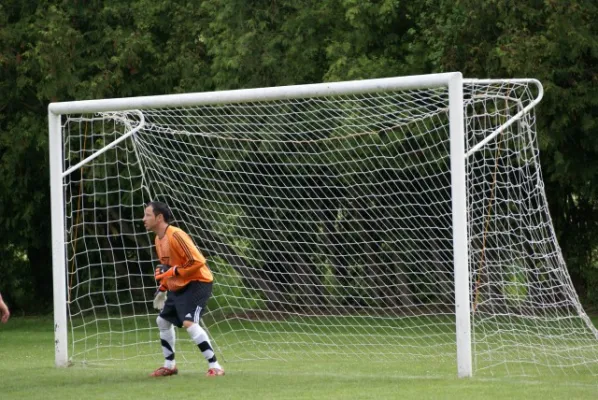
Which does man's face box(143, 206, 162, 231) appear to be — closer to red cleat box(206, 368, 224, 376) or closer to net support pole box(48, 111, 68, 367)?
red cleat box(206, 368, 224, 376)

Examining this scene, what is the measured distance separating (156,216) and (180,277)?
0.60 meters

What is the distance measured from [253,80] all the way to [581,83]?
17.1ft

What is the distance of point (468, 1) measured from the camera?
54.1 ft

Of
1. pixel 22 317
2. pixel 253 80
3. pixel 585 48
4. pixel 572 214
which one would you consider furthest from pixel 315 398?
pixel 22 317

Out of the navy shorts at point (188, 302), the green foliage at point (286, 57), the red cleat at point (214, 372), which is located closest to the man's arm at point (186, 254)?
the navy shorts at point (188, 302)

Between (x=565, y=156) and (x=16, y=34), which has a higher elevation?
(x=16, y=34)

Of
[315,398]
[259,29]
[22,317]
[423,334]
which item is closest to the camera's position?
[315,398]

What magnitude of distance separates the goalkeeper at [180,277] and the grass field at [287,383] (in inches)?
20.8

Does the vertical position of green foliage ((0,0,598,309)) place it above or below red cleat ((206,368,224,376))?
above

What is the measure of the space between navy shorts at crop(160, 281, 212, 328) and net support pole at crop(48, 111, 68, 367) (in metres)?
1.71

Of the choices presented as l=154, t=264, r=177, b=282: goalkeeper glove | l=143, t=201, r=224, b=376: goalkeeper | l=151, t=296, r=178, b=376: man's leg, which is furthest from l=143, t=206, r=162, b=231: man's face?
l=151, t=296, r=178, b=376: man's leg

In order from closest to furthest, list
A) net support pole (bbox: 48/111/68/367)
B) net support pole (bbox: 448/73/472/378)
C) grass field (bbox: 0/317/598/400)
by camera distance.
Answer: grass field (bbox: 0/317/598/400)
net support pole (bbox: 448/73/472/378)
net support pole (bbox: 48/111/68/367)

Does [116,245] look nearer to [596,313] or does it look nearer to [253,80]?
[253,80]

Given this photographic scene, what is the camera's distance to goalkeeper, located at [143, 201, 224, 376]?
1010 cm
